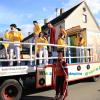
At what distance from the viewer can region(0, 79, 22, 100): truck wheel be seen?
1002 centimetres

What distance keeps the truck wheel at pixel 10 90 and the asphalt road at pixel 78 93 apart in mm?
Result: 938

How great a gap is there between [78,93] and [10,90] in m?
2.81

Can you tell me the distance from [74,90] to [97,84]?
78.3 inches

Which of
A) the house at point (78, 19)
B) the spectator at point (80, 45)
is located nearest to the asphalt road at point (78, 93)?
the spectator at point (80, 45)

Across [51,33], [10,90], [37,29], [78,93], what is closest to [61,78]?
[78,93]

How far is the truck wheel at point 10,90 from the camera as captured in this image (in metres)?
10.0

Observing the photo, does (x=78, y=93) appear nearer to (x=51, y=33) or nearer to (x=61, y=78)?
(x=61, y=78)

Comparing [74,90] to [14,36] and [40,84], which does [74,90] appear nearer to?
[40,84]

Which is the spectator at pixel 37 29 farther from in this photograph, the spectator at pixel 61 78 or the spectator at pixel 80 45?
the spectator at pixel 61 78

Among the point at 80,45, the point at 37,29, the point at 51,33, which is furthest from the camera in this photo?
the point at 80,45

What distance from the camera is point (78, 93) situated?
11867 mm

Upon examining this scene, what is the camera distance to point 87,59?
14742mm

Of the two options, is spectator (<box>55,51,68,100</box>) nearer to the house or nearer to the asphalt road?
the asphalt road

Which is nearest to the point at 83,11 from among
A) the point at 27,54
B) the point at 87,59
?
the point at 87,59
